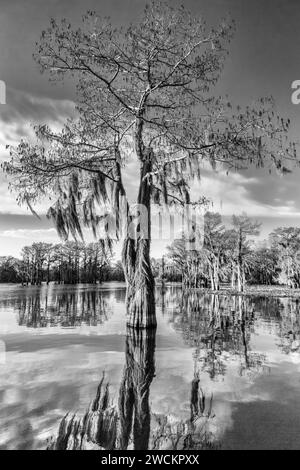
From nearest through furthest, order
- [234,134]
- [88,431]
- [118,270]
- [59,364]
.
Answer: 1. [88,431]
2. [59,364]
3. [234,134]
4. [118,270]

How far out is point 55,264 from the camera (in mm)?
116500

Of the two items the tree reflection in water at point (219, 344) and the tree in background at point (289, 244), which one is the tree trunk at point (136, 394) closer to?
the tree reflection in water at point (219, 344)

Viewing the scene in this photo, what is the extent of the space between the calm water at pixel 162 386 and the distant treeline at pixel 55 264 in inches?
3563

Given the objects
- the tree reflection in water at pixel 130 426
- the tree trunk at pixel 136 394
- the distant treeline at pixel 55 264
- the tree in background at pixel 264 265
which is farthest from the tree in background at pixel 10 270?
the tree reflection in water at pixel 130 426

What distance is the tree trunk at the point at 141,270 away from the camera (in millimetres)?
10391

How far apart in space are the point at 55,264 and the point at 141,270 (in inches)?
4426

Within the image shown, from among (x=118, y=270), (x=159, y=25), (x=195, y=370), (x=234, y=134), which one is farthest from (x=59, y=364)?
(x=118, y=270)

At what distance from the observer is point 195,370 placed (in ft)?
19.3

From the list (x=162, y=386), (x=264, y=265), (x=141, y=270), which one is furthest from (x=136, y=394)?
(x=264, y=265)

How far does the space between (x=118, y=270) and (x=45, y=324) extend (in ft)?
519

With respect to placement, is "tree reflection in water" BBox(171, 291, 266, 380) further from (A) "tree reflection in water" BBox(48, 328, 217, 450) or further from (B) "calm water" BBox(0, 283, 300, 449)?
(A) "tree reflection in water" BBox(48, 328, 217, 450)

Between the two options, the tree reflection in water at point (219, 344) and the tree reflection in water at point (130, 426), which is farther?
the tree reflection in water at point (219, 344)

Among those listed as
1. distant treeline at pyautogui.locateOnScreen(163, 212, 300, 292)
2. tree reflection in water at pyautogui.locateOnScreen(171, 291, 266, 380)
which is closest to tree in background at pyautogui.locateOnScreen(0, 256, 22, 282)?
distant treeline at pyautogui.locateOnScreen(163, 212, 300, 292)

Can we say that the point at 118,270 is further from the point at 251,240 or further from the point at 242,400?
the point at 242,400
